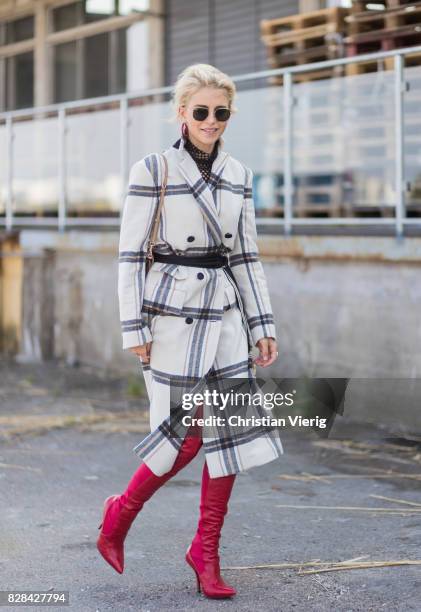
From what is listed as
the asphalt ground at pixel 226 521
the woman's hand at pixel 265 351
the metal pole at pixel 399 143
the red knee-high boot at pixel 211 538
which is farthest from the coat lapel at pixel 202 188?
the metal pole at pixel 399 143

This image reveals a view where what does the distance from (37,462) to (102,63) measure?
10419 millimetres

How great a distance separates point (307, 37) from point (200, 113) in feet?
21.0

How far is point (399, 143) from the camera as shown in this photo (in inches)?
319

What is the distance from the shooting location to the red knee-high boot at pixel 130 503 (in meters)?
4.36

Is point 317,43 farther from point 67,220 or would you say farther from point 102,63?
point 102,63

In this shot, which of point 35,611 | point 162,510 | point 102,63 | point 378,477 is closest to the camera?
point 35,611

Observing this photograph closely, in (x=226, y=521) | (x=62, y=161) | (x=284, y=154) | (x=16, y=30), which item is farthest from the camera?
(x=16, y=30)

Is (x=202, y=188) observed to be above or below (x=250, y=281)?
above

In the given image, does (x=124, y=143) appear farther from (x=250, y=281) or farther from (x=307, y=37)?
(x=250, y=281)

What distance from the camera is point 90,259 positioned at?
11.0m

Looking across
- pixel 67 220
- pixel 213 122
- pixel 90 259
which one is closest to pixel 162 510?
pixel 213 122

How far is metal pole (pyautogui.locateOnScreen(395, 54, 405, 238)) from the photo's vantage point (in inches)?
312

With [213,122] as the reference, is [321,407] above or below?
below

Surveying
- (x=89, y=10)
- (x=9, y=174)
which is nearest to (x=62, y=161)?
(x=9, y=174)
